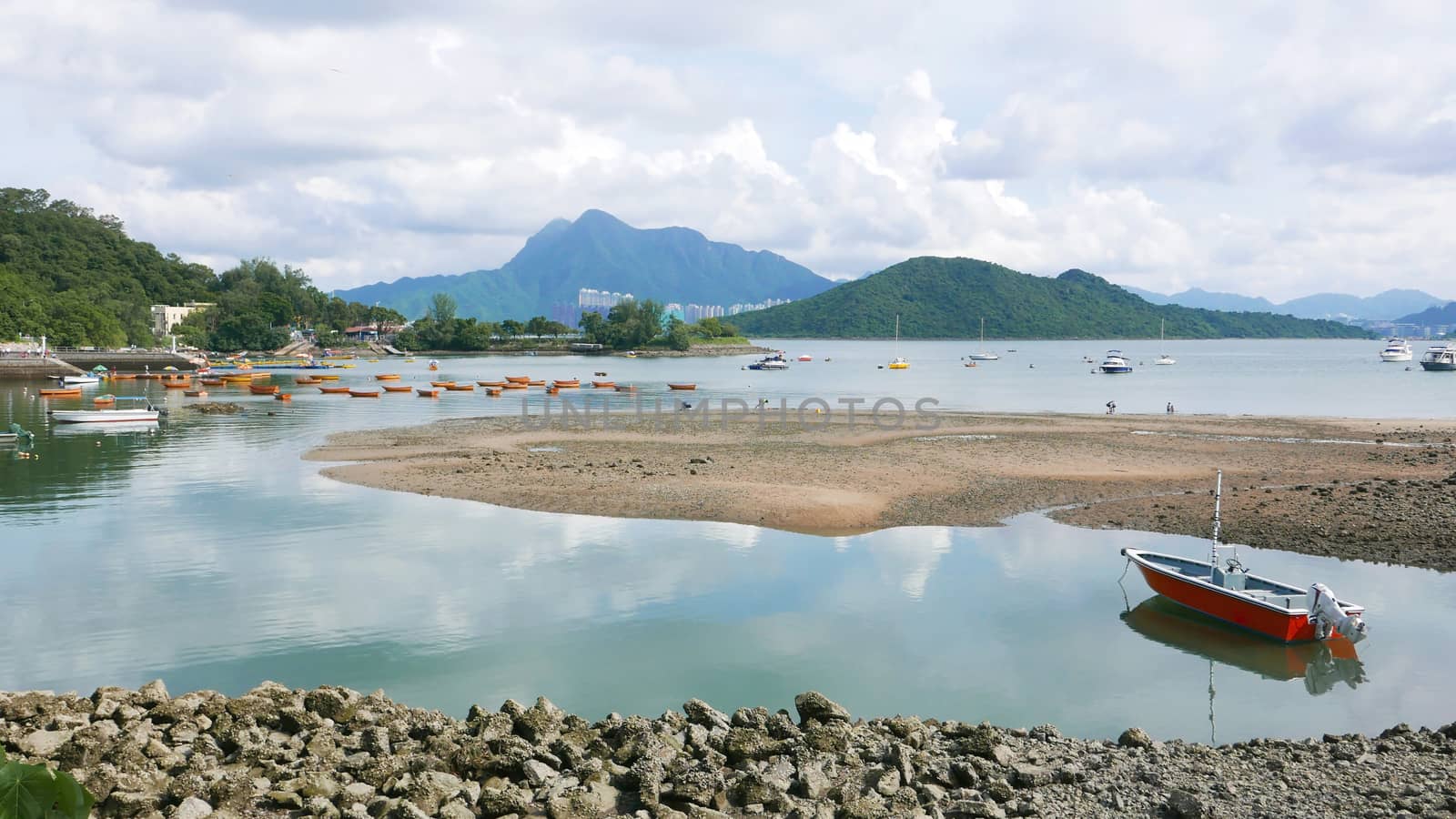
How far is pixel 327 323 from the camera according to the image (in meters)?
196

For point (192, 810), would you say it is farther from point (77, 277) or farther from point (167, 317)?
point (167, 317)

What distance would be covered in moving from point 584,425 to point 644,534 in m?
26.8

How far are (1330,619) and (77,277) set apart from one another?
178 meters

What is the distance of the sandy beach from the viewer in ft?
84.2

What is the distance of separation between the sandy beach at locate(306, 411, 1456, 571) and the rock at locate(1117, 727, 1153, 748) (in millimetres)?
13630

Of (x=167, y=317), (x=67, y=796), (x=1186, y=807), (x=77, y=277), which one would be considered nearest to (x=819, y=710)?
(x=1186, y=807)

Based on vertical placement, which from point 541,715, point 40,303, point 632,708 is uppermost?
point 40,303

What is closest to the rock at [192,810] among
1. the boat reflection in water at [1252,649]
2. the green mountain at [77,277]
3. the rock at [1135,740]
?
the rock at [1135,740]

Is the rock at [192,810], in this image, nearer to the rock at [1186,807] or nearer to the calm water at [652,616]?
the calm water at [652,616]

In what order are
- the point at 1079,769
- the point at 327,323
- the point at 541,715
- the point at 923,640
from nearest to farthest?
the point at 1079,769, the point at 541,715, the point at 923,640, the point at 327,323

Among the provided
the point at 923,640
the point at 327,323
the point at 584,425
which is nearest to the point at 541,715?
the point at 923,640

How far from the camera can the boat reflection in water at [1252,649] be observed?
1606 centimetres

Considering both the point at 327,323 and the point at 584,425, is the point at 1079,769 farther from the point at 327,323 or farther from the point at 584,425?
the point at 327,323

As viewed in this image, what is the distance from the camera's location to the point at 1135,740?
1187 centimetres
